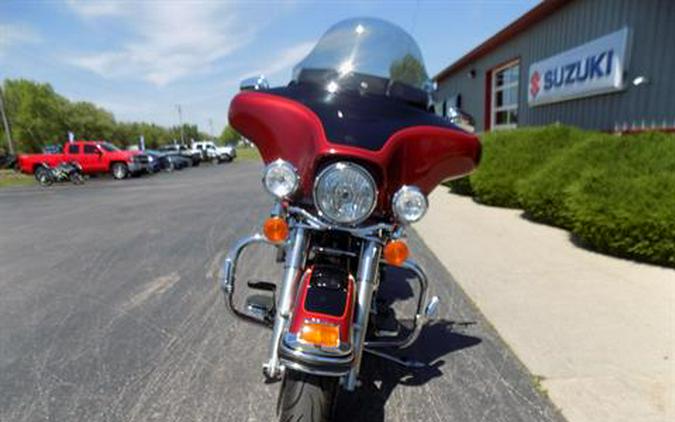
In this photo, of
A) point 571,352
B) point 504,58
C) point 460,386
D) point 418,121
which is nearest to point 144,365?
point 460,386

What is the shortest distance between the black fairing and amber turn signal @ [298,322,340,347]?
78cm

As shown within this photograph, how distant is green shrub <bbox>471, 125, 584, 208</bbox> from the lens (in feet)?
26.3

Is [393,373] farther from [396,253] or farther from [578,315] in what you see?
[578,315]

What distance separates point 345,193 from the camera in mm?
1883

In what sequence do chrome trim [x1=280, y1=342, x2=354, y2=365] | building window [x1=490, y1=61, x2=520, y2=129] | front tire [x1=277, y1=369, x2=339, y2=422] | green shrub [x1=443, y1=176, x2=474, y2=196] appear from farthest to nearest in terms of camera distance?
building window [x1=490, y1=61, x2=520, y2=129]
green shrub [x1=443, y1=176, x2=474, y2=196]
front tire [x1=277, y1=369, x2=339, y2=422]
chrome trim [x1=280, y1=342, x2=354, y2=365]

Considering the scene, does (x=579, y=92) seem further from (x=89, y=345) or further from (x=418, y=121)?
(x=89, y=345)

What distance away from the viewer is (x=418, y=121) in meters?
2.22

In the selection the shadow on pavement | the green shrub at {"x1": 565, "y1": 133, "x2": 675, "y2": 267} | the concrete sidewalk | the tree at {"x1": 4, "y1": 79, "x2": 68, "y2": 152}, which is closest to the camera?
the shadow on pavement

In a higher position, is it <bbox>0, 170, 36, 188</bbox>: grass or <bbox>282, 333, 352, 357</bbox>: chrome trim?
<bbox>282, 333, 352, 357</bbox>: chrome trim

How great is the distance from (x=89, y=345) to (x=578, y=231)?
528 cm

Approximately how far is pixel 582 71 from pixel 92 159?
72.9 feet

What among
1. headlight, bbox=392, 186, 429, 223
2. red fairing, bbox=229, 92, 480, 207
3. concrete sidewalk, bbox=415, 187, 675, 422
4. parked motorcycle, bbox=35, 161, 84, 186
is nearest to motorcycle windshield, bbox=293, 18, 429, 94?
red fairing, bbox=229, 92, 480, 207

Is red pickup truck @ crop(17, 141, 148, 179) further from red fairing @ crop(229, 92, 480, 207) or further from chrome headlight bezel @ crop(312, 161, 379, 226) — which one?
chrome headlight bezel @ crop(312, 161, 379, 226)

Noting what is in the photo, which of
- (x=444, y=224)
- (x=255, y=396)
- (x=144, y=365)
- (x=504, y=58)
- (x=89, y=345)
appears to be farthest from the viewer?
(x=504, y=58)
